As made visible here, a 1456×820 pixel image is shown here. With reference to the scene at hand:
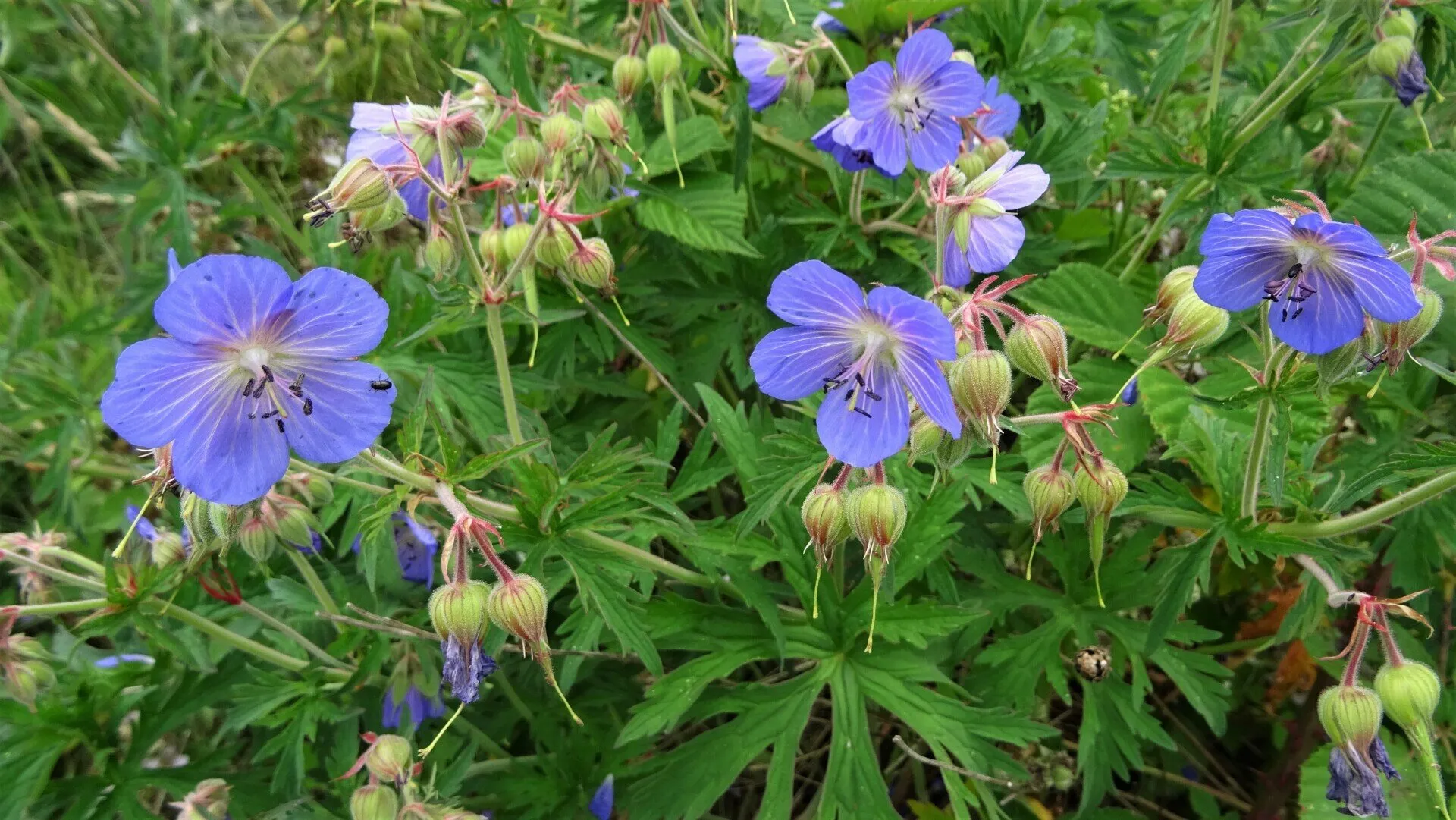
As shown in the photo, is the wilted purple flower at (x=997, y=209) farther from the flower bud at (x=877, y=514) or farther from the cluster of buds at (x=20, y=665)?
the cluster of buds at (x=20, y=665)

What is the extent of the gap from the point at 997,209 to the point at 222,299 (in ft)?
3.09

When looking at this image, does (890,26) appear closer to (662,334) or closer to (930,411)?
(662,334)

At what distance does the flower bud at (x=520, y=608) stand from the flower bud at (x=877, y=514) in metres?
0.42

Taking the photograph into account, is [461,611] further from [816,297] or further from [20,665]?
[20,665]

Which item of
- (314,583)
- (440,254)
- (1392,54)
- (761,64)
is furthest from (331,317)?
(1392,54)

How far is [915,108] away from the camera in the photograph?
1.79 metres

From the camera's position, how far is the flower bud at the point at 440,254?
1.46 m

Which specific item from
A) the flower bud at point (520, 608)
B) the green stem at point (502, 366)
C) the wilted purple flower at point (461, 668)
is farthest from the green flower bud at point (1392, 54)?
the wilted purple flower at point (461, 668)

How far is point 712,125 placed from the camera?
223 centimetres

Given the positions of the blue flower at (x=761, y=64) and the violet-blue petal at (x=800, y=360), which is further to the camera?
the blue flower at (x=761, y=64)

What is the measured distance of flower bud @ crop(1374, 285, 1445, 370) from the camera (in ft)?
3.87

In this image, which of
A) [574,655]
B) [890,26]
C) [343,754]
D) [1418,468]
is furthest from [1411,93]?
[343,754]

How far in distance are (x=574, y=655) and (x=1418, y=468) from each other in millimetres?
1295

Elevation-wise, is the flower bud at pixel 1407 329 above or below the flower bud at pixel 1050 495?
above
